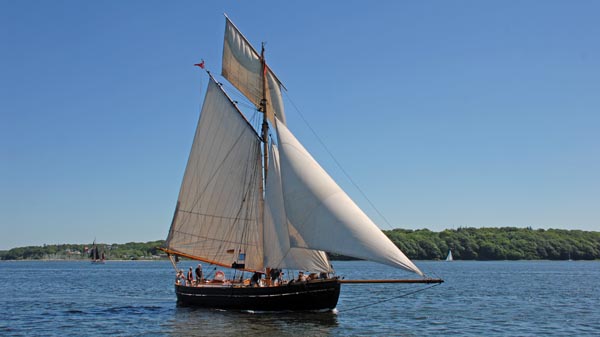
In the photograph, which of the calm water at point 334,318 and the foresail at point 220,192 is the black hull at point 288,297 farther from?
the foresail at point 220,192

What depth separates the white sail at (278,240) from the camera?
37906 millimetres

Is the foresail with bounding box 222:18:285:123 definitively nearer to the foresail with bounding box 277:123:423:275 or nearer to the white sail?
the white sail

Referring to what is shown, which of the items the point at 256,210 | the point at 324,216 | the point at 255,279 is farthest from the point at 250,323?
the point at 256,210

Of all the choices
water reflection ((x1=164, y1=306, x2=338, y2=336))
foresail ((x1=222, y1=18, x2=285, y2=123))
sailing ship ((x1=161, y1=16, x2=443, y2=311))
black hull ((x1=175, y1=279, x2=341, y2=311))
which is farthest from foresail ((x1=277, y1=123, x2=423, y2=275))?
foresail ((x1=222, y1=18, x2=285, y2=123))

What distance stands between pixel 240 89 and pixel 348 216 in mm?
15734

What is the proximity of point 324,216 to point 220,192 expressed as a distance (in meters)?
12.3

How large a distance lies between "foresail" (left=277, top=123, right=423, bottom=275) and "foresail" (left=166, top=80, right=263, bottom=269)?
274 inches

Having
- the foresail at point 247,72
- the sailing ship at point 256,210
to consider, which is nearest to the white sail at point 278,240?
the sailing ship at point 256,210

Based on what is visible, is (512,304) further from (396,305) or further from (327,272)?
(327,272)

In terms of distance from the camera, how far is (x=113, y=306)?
164ft

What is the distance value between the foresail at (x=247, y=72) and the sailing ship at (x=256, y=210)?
7 centimetres

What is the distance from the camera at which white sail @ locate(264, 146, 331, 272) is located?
3791 cm

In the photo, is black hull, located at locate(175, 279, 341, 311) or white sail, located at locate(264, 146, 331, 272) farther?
black hull, located at locate(175, 279, 341, 311)

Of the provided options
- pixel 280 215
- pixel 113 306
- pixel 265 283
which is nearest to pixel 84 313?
pixel 113 306
